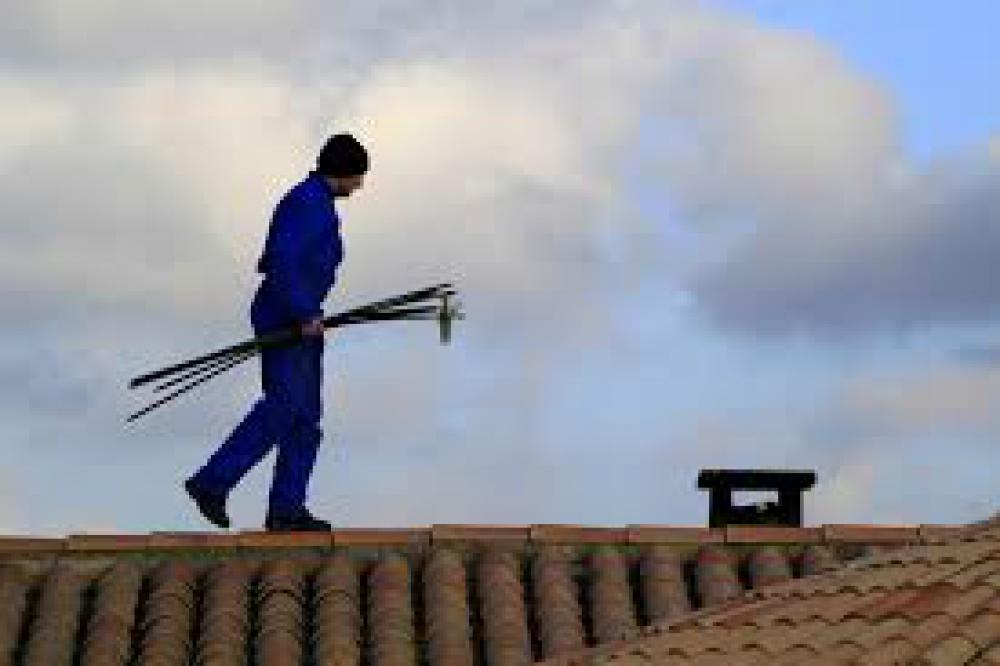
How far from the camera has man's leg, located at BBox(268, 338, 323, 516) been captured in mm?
21703

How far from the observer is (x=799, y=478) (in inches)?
901

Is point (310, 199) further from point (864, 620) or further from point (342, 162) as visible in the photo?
point (864, 620)

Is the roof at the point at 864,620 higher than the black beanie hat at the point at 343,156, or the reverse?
the black beanie hat at the point at 343,156

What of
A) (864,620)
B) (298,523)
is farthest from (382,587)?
(864,620)

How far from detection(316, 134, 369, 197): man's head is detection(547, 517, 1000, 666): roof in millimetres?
4427

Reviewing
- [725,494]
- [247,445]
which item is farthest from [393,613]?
[725,494]

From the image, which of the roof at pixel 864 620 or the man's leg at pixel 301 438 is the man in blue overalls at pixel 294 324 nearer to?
the man's leg at pixel 301 438

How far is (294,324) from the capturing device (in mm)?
21672

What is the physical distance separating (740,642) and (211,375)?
5.99 m

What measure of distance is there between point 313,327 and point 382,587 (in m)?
1.60

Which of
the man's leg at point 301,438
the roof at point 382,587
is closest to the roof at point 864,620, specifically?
the roof at point 382,587

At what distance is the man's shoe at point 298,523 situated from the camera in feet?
71.9

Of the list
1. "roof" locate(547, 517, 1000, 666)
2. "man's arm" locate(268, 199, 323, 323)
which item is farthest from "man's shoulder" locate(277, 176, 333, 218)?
"roof" locate(547, 517, 1000, 666)

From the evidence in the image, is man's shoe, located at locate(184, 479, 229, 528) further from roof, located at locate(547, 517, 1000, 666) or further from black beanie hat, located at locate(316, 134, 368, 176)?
roof, located at locate(547, 517, 1000, 666)
